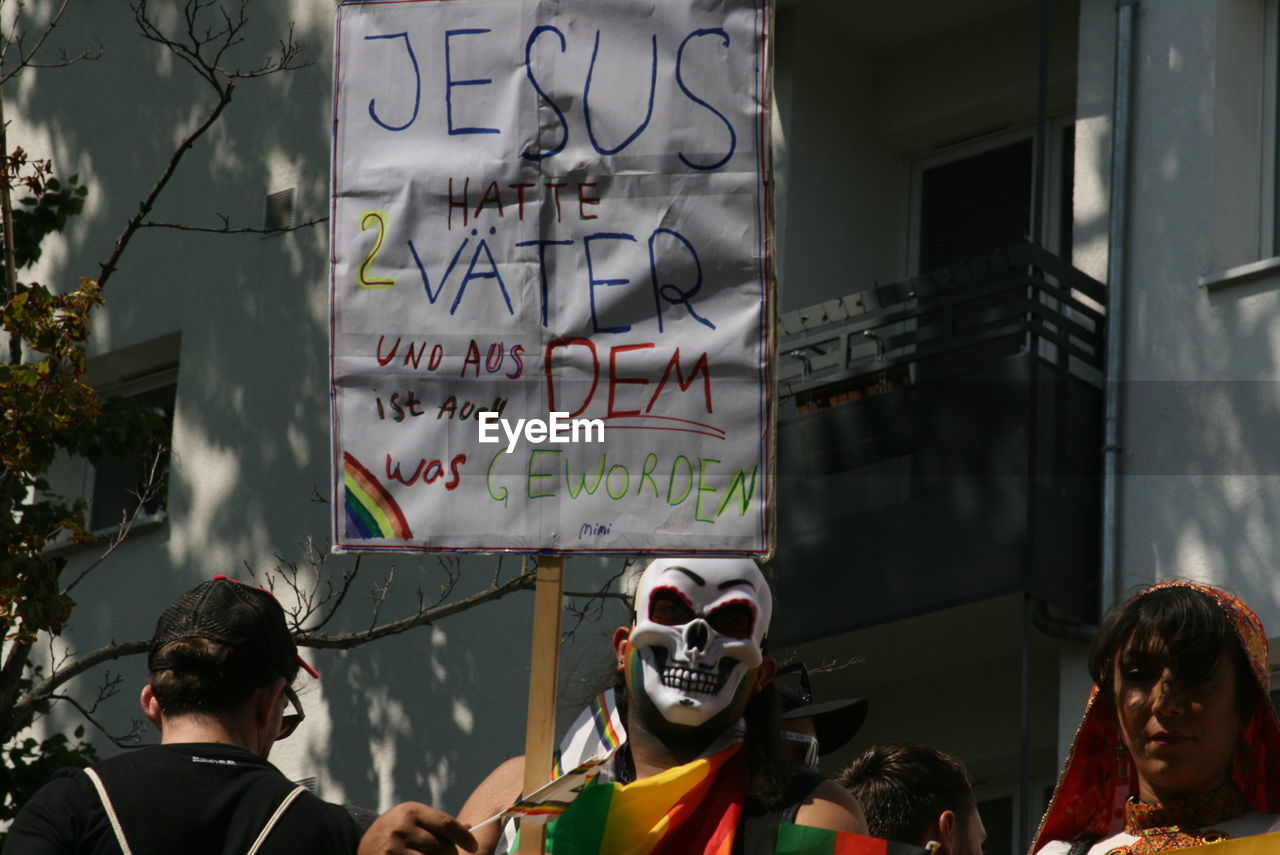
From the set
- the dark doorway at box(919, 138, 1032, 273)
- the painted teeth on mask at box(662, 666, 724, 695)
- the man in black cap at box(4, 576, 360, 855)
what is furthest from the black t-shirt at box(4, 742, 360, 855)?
the dark doorway at box(919, 138, 1032, 273)

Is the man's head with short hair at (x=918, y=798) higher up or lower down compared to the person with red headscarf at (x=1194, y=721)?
lower down

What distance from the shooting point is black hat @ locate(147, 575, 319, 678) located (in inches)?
172

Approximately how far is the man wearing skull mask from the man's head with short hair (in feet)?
1.88

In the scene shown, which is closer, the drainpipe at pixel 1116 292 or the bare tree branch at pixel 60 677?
the bare tree branch at pixel 60 677

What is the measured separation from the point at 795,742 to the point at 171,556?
8182 millimetres

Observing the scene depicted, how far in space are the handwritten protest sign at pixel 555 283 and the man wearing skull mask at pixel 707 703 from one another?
146 millimetres

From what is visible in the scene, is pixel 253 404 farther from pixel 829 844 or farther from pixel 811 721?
pixel 829 844

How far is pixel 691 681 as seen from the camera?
4.83 metres

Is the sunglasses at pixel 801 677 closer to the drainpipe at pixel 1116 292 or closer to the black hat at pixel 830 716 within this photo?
the black hat at pixel 830 716

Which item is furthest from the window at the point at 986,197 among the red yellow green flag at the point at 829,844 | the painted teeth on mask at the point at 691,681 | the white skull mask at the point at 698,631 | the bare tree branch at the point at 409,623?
the red yellow green flag at the point at 829,844

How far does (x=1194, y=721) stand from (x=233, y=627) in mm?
1804

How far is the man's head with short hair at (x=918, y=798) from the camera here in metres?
5.33

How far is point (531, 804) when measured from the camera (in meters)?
4.57

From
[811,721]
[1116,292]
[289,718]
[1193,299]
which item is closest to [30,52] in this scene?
[1116,292]
